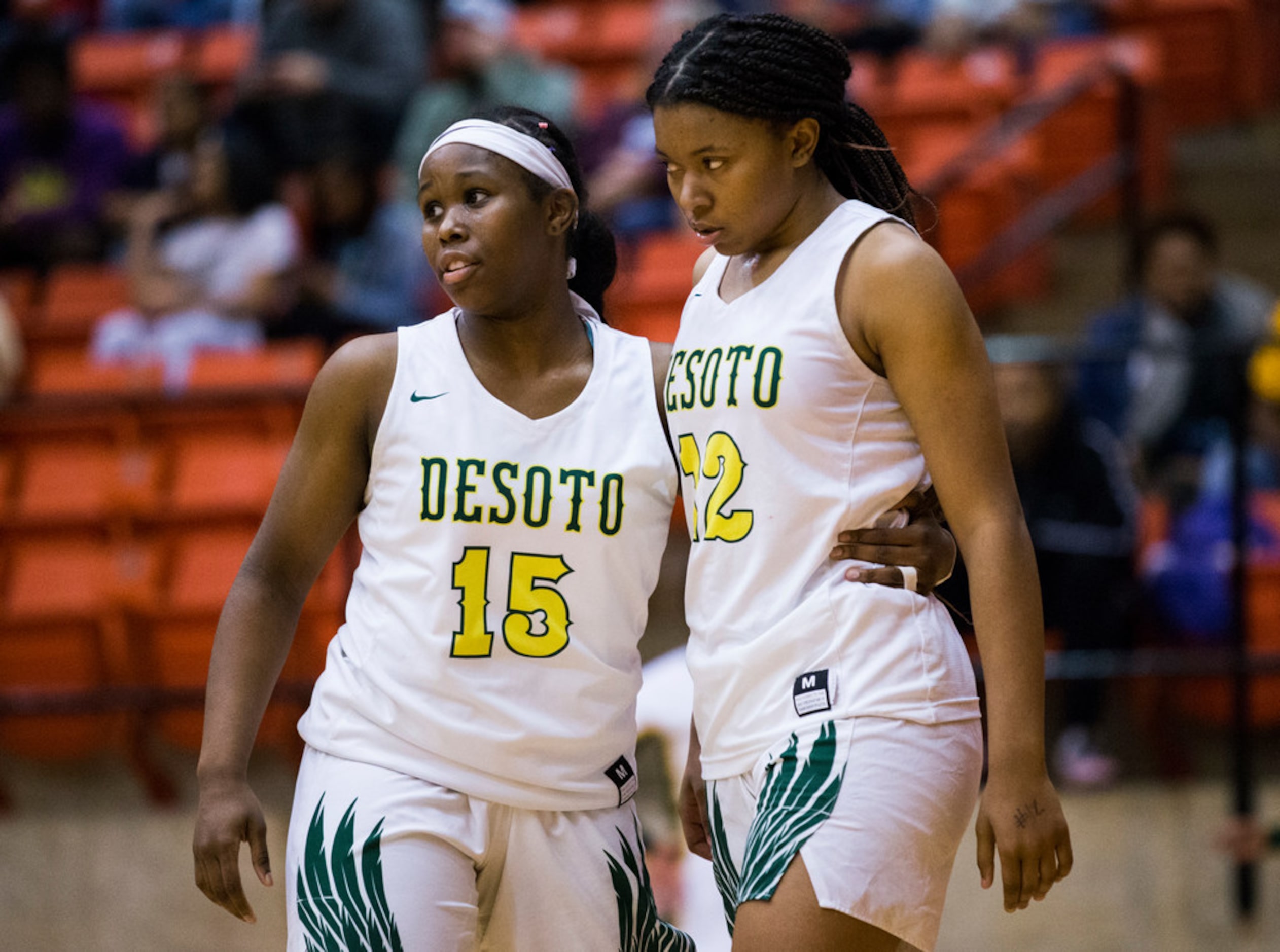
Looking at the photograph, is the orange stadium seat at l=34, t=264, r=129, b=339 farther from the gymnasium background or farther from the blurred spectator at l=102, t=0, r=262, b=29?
the blurred spectator at l=102, t=0, r=262, b=29

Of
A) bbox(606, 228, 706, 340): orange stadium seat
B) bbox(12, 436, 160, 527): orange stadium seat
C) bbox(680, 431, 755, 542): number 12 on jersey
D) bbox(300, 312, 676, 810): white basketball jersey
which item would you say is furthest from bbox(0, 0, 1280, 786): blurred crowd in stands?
bbox(680, 431, 755, 542): number 12 on jersey

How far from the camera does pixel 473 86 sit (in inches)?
276

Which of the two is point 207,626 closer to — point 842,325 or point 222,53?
point 842,325

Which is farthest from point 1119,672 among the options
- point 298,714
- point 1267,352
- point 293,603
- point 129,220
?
point 129,220

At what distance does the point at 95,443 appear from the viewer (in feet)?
18.9

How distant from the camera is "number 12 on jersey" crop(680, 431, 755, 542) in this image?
7.09 feet

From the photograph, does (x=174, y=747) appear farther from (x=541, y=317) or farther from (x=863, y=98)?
(x=863, y=98)

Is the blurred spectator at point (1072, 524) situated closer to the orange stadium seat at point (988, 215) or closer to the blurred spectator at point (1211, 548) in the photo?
the blurred spectator at point (1211, 548)

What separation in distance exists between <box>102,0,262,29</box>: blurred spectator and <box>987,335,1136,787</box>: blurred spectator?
615 centimetres

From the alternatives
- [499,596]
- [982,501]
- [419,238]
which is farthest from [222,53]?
[982,501]

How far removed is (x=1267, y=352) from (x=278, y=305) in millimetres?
3719

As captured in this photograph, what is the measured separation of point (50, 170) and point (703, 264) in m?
6.03

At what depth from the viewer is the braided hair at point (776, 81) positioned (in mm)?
2119

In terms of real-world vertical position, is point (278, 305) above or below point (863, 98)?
below
